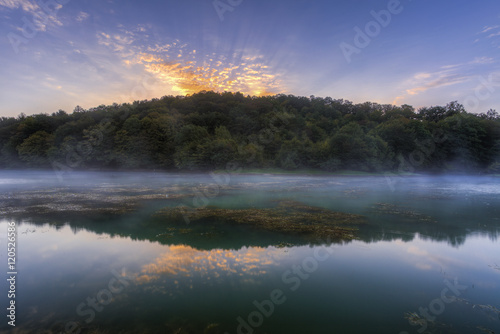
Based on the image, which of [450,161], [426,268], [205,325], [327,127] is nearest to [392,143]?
[450,161]

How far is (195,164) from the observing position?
72.6 meters
